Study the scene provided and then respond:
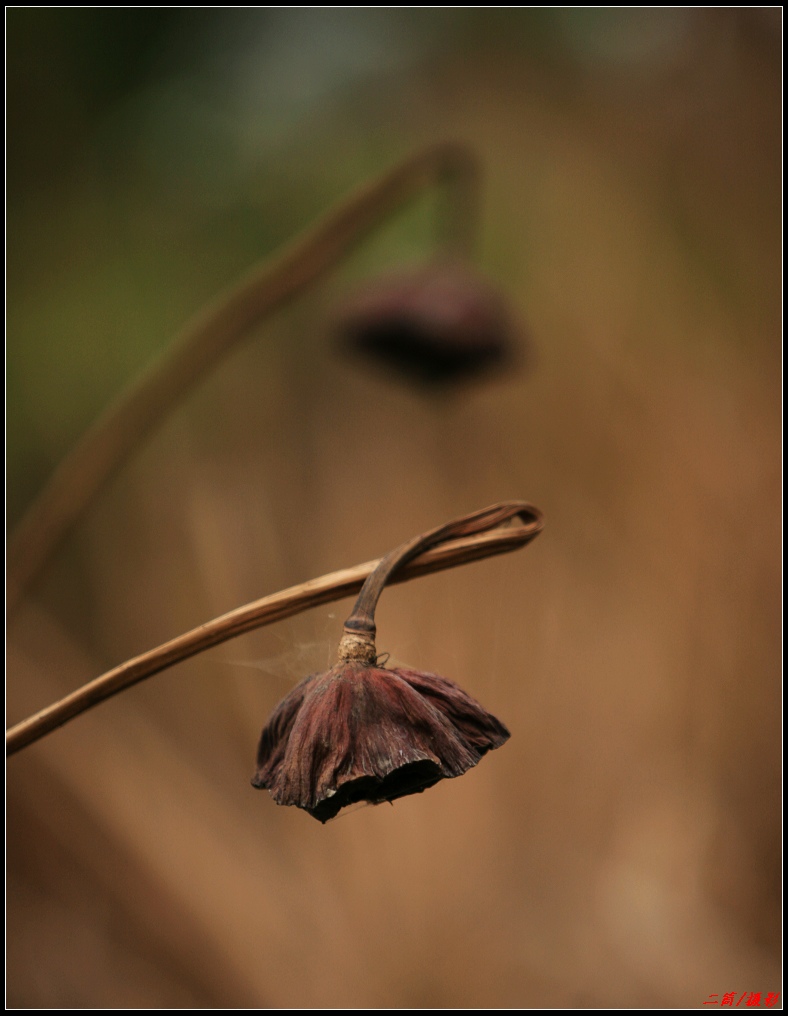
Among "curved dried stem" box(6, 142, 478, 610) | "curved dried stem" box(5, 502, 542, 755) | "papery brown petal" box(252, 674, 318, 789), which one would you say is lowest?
"papery brown petal" box(252, 674, 318, 789)

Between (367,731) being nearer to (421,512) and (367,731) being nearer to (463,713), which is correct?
(463,713)

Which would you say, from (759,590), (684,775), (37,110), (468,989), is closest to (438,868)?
(468,989)

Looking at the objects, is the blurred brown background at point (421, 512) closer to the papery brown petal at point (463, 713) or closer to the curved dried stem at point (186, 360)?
the curved dried stem at point (186, 360)

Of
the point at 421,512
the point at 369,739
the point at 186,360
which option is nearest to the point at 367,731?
the point at 369,739

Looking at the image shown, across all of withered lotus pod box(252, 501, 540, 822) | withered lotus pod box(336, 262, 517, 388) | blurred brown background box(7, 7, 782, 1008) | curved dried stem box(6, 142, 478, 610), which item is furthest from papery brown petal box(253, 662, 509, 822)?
blurred brown background box(7, 7, 782, 1008)

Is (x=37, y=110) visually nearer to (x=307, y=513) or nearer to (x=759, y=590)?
(x=307, y=513)

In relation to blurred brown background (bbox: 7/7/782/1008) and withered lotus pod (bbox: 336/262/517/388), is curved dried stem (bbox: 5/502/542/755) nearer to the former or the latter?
withered lotus pod (bbox: 336/262/517/388)

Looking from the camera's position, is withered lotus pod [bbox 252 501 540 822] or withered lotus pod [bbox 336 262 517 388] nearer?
withered lotus pod [bbox 252 501 540 822]
